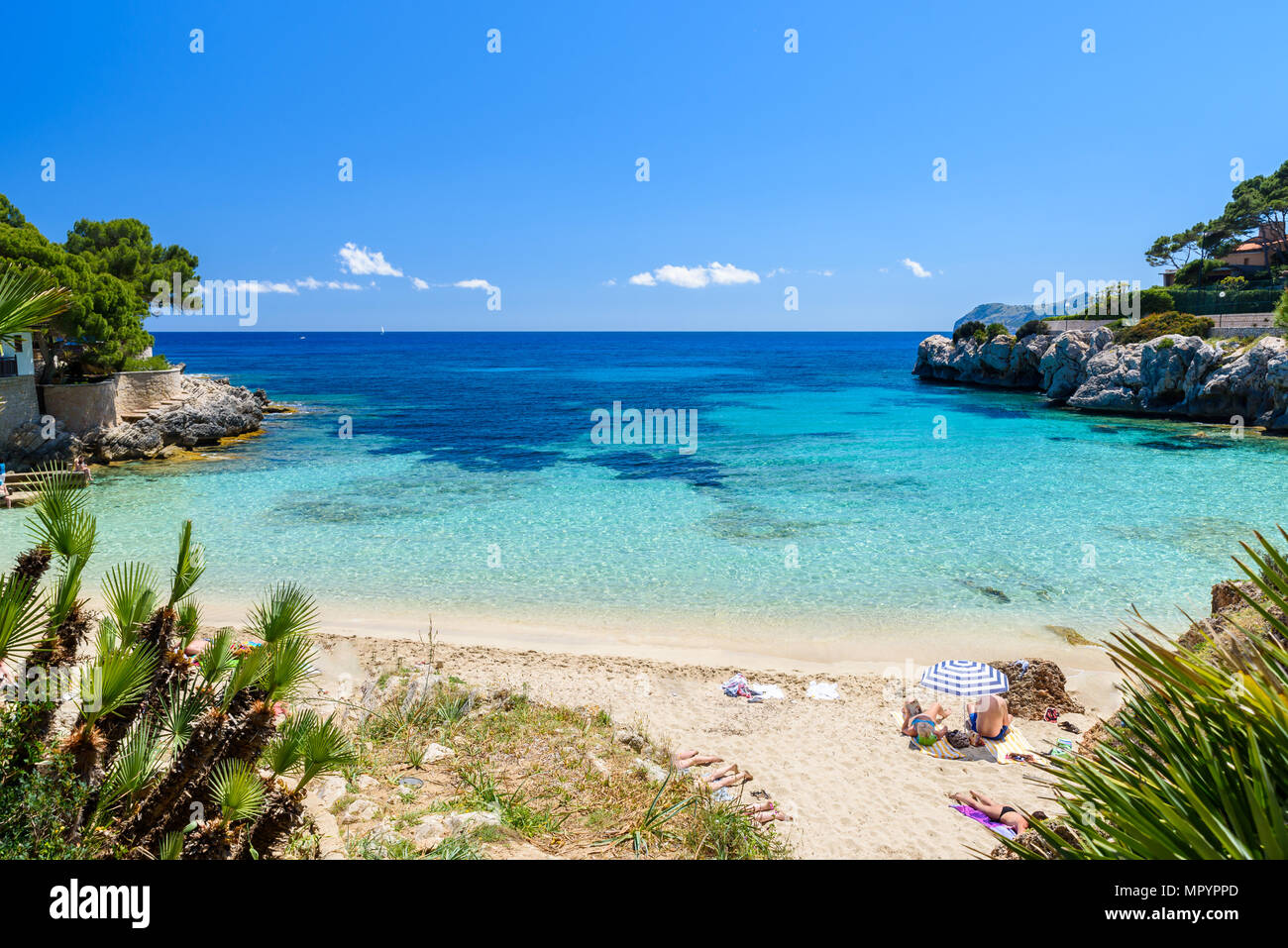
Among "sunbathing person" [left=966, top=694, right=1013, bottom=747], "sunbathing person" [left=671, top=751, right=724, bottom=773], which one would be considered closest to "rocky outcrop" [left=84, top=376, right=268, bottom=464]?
"sunbathing person" [left=671, top=751, right=724, bottom=773]

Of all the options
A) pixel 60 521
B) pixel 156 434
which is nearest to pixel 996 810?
pixel 60 521

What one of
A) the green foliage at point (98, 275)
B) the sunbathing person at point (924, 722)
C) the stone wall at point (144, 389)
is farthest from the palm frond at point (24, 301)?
the stone wall at point (144, 389)

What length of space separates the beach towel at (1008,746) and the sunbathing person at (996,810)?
3.99ft

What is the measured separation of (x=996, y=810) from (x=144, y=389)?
37.8m

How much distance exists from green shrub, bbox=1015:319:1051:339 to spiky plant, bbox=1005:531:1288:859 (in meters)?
61.6

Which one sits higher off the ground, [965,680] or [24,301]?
[24,301]

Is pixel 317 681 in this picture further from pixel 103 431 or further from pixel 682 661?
pixel 103 431

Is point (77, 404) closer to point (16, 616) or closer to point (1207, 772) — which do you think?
point (16, 616)

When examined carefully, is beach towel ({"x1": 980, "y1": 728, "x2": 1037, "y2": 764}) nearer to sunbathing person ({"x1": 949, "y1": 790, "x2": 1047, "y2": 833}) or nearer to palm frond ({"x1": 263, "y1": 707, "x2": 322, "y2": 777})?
sunbathing person ({"x1": 949, "y1": 790, "x2": 1047, "y2": 833})

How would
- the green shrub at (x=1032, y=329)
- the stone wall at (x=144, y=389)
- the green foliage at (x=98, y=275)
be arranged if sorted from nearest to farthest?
the green foliage at (x=98, y=275) → the stone wall at (x=144, y=389) → the green shrub at (x=1032, y=329)

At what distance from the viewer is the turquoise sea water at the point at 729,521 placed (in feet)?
49.8

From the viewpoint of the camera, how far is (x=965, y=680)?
415 inches

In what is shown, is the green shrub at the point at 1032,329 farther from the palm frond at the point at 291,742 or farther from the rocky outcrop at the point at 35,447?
the palm frond at the point at 291,742
